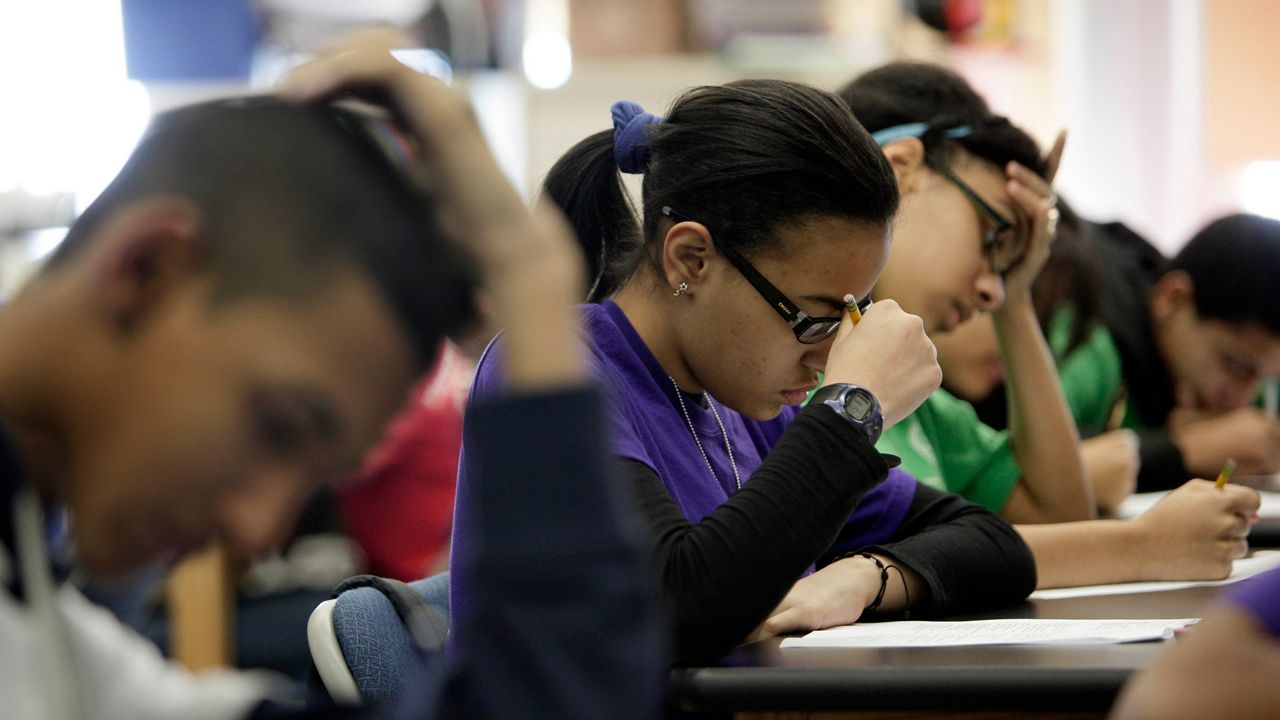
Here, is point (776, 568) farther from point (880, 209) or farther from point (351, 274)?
point (351, 274)

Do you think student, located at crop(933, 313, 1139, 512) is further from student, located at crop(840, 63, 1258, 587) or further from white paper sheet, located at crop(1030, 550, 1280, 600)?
white paper sheet, located at crop(1030, 550, 1280, 600)

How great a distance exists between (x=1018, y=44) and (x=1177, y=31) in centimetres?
64

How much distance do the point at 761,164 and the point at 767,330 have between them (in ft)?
0.53

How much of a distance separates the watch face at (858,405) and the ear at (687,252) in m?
0.21

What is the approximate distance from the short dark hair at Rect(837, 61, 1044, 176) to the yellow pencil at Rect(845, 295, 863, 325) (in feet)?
1.90

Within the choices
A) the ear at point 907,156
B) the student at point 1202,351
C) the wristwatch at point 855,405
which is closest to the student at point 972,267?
the ear at point 907,156

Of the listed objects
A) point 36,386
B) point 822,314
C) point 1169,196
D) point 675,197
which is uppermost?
point 36,386

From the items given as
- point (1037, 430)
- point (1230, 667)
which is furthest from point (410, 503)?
point (1230, 667)

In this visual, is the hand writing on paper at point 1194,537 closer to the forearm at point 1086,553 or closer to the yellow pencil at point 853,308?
the forearm at point 1086,553

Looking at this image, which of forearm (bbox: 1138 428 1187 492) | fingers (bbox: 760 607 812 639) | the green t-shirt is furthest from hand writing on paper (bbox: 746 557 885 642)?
forearm (bbox: 1138 428 1187 492)

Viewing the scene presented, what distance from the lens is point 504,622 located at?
0.60m

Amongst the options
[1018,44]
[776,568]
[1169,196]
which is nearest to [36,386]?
[776,568]

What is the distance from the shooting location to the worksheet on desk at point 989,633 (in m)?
1.09

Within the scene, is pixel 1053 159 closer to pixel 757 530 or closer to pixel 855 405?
pixel 855 405
